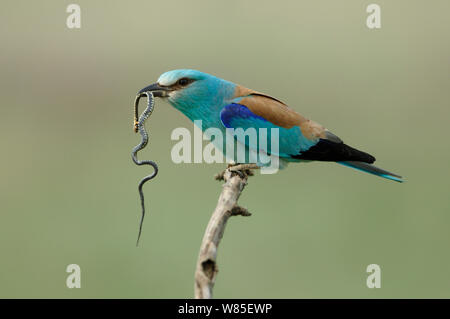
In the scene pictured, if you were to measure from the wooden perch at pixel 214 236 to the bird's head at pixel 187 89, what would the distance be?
0.54m

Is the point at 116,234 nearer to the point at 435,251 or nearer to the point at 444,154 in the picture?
the point at 435,251

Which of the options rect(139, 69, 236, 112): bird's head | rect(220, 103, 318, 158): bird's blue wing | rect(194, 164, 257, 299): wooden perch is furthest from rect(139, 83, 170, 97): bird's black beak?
rect(194, 164, 257, 299): wooden perch

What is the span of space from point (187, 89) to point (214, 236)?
1.54 meters

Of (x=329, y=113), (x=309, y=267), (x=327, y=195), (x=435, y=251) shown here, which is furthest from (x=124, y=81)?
(x=435, y=251)

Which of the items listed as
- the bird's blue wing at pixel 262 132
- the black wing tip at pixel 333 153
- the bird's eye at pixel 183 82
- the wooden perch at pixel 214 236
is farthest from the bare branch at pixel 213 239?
the bird's eye at pixel 183 82

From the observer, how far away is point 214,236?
9.34 feet

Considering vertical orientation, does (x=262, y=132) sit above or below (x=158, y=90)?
below

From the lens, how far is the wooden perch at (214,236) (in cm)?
254

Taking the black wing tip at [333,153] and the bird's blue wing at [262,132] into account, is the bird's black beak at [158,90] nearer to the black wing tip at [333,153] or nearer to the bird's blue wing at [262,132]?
the bird's blue wing at [262,132]

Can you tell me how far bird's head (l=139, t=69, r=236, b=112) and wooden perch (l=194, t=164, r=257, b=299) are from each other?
54 cm

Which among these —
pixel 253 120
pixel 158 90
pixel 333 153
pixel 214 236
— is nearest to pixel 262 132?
pixel 253 120

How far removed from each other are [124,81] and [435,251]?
522cm

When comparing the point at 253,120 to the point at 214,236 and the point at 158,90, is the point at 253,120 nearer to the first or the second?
the point at 158,90

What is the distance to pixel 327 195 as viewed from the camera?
7.79m
